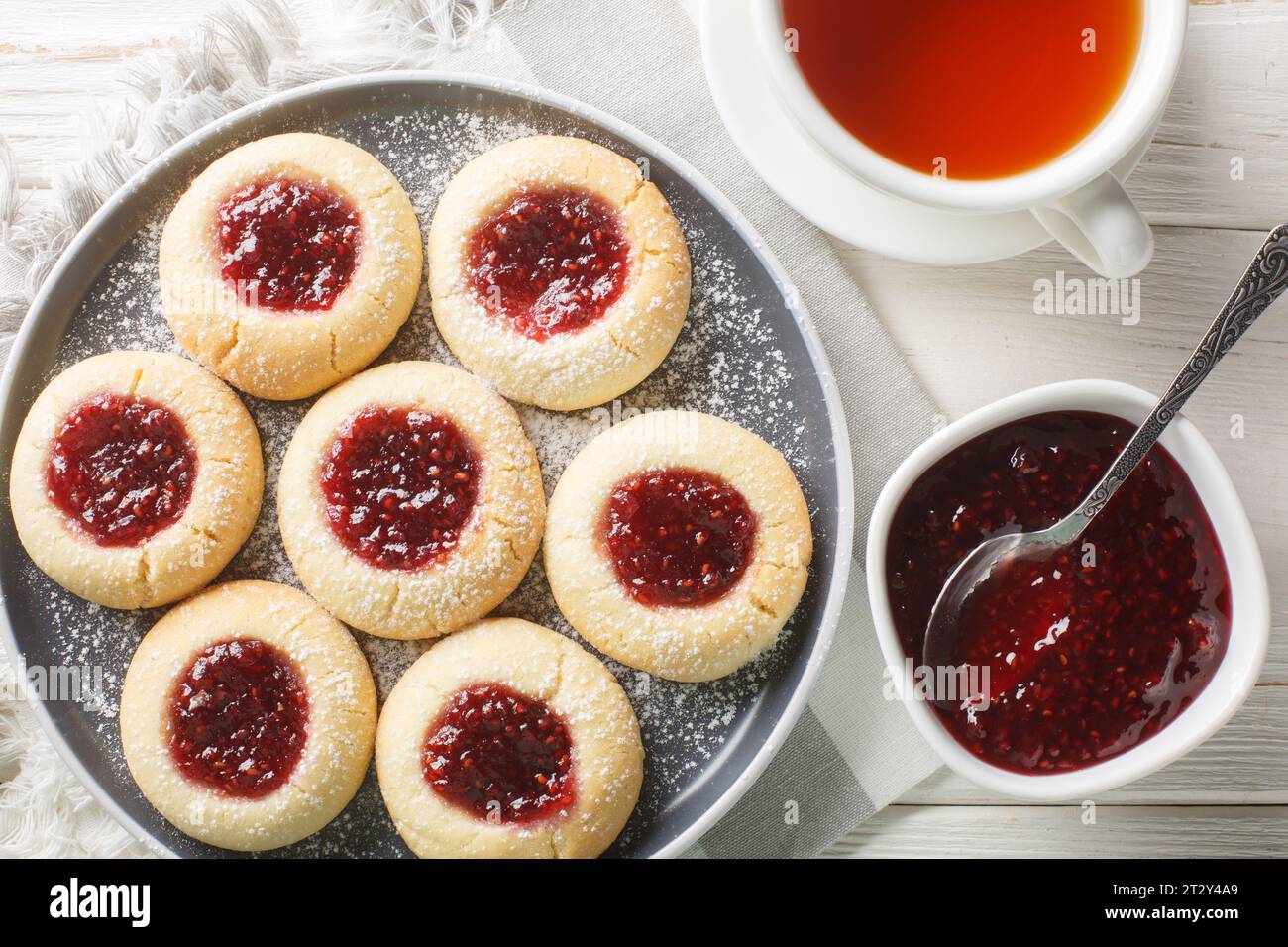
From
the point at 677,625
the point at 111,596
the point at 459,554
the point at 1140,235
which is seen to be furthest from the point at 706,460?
the point at 111,596

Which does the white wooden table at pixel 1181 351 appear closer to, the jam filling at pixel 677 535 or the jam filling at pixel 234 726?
A: the jam filling at pixel 677 535

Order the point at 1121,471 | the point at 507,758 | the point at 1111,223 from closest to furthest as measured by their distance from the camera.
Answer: the point at 1111,223 → the point at 1121,471 → the point at 507,758

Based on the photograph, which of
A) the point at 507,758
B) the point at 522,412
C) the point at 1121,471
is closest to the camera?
the point at 1121,471

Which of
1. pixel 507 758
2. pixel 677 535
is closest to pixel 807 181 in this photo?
pixel 677 535

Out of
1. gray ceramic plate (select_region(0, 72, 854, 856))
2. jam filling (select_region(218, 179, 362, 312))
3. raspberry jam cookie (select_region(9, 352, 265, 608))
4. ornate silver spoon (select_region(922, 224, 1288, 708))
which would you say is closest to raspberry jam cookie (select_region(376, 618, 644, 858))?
gray ceramic plate (select_region(0, 72, 854, 856))

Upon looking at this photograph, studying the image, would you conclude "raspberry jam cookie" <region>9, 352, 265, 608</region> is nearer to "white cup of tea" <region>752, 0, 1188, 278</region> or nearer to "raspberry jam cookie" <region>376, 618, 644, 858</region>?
"raspberry jam cookie" <region>376, 618, 644, 858</region>

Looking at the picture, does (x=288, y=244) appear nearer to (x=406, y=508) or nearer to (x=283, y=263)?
(x=283, y=263)

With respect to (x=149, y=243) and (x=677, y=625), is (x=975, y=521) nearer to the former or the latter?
(x=677, y=625)
